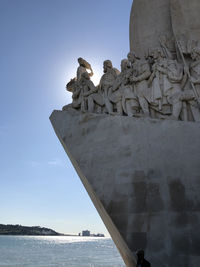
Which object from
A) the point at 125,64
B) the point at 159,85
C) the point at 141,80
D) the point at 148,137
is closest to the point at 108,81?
the point at 125,64

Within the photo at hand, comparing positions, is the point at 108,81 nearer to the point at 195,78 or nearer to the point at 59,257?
the point at 195,78

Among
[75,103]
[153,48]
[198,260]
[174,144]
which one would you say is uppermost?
[153,48]

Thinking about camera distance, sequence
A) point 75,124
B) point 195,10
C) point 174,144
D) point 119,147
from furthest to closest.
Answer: point 195,10 < point 75,124 < point 119,147 < point 174,144

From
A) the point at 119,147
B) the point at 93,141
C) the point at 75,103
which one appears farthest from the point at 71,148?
the point at 75,103

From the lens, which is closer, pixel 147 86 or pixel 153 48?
pixel 147 86

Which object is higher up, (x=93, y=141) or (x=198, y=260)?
(x=93, y=141)

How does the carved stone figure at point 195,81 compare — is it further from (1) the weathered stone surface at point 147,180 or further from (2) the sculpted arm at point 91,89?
(2) the sculpted arm at point 91,89

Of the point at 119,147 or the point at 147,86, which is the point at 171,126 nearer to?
the point at 119,147

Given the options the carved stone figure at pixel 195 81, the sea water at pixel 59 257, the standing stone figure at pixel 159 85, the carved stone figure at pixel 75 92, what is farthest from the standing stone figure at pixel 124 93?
the sea water at pixel 59 257

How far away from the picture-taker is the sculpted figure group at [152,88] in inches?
293

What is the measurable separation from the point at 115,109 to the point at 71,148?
188cm

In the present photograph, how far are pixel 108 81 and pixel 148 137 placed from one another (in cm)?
300

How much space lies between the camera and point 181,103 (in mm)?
7426

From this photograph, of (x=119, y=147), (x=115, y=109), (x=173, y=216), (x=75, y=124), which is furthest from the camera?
(x=115, y=109)
